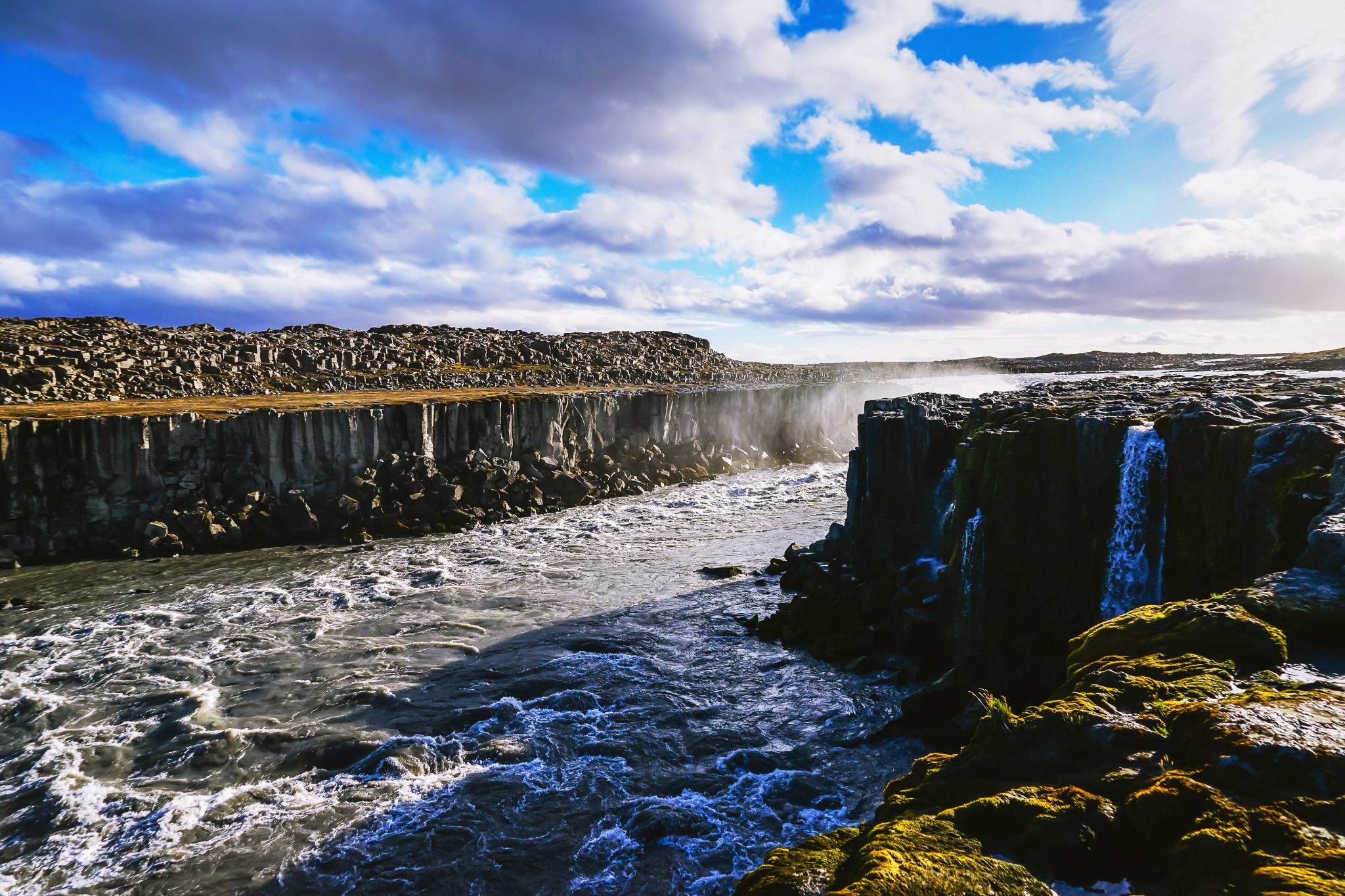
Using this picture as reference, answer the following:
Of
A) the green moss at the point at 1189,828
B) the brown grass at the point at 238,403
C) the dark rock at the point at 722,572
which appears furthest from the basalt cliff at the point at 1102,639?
the brown grass at the point at 238,403

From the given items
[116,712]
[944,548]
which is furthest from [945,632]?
[116,712]

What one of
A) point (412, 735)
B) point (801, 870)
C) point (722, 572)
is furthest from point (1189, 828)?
point (722, 572)

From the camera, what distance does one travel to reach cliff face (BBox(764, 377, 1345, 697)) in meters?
11.6

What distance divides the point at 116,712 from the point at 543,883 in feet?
41.4

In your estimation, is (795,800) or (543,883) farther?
(795,800)

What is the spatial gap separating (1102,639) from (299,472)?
36348mm

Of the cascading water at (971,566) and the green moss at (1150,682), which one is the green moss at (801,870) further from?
the cascading water at (971,566)

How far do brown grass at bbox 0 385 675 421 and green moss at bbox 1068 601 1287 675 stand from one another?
37806mm

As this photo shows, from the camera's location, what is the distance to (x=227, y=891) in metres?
10.8

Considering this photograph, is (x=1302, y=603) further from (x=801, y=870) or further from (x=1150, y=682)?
(x=801, y=870)

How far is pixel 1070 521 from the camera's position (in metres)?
16.2

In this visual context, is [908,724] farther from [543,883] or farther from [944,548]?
[543,883]

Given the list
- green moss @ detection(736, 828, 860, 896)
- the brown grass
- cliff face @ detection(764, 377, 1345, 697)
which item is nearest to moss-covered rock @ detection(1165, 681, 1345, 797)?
green moss @ detection(736, 828, 860, 896)

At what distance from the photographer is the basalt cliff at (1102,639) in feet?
16.5
